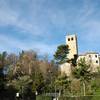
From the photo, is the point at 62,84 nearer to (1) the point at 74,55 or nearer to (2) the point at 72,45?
(1) the point at 74,55

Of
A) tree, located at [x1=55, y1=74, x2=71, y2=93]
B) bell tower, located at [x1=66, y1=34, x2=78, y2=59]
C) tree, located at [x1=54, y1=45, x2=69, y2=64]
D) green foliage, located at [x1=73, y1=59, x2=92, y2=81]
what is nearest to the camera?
green foliage, located at [x1=73, y1=59, x2=92, y2=81]

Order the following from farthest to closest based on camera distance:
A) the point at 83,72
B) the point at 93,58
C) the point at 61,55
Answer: the point at 93,58
the point at 61,55
the point at 83,72

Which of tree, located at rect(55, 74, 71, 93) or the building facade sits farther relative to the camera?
the building facade

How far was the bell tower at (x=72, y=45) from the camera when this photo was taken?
11709 cm

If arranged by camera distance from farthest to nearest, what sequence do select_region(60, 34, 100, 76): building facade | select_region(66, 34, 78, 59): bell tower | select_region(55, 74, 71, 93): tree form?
select_region(66, 34, 78, 59): bell tower → select_region(60, 34, 100, 76): building facade → select_region(55, 74, 71, 93): tree

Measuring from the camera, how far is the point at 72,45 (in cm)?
12281

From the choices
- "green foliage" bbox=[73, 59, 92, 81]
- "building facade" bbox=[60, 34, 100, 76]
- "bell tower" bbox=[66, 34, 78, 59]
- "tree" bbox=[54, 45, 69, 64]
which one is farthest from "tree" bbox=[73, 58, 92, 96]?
"bell tower" bbox=[66, 34, 78, 59]

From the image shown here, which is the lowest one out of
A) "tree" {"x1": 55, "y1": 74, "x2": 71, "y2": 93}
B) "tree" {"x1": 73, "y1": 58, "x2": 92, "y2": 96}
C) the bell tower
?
"tree" {"x1": 55, "y1": 74, "x2": 71, "y2": 93}

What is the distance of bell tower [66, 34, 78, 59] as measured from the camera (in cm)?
11709

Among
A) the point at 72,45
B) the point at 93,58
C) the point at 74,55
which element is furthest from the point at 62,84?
the point at 72,45

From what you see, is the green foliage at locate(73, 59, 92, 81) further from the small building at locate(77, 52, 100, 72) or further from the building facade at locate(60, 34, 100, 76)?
the small building at locate(77, 52, 100, 72)

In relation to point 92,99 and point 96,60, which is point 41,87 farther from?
point 96,60

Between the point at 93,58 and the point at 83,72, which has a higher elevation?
the point at 93,58

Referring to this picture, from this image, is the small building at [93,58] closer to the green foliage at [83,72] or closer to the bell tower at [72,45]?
the bell tower at [72,45]
